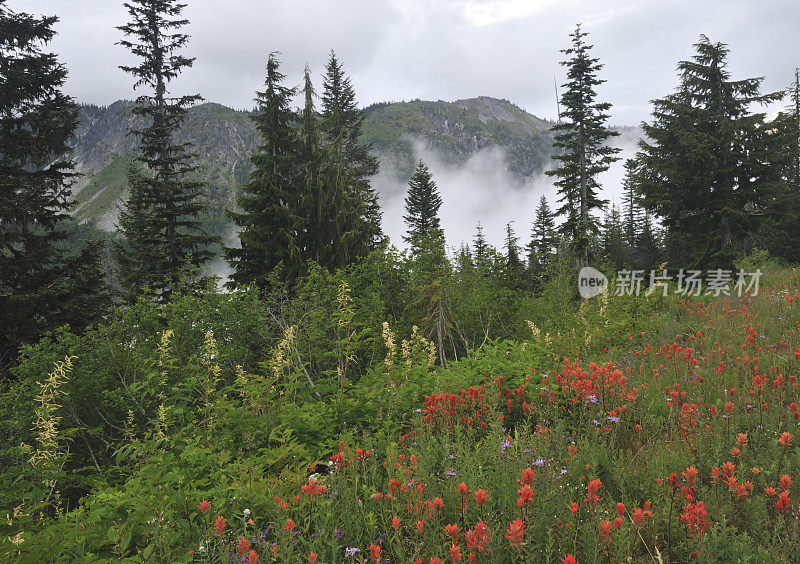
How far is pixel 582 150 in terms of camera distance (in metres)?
22.0

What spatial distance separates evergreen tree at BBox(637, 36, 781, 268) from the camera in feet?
64.5

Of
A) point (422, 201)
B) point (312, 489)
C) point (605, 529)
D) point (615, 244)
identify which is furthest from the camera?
point (615, 244)

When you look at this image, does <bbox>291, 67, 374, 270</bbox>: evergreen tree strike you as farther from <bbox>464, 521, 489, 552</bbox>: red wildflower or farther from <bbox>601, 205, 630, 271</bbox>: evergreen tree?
<bbox>601, 205, 630, 271</bbox>: evergreen tree

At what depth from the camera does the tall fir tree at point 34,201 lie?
11648mm

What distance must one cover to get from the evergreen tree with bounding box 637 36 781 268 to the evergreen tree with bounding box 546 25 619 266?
98.7 inches

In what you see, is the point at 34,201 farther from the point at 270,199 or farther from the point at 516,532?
the point at 516,532

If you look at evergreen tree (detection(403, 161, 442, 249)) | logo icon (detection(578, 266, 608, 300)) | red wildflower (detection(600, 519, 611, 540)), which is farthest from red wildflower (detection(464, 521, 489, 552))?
evergreen tree (detection(403, 161, 442, 249))

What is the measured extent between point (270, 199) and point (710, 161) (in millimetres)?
22106

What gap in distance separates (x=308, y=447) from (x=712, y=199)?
26.0 meters

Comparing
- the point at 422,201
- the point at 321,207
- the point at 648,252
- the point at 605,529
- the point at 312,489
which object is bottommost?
the point at 648,252

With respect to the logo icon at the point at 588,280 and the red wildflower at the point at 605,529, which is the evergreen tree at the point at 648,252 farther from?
the red wildflower at the point at 605,529

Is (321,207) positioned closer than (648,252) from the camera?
Yes

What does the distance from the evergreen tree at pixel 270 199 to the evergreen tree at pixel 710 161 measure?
1951 centimetres

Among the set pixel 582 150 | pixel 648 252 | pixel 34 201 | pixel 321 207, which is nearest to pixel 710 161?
pixel 582 150
